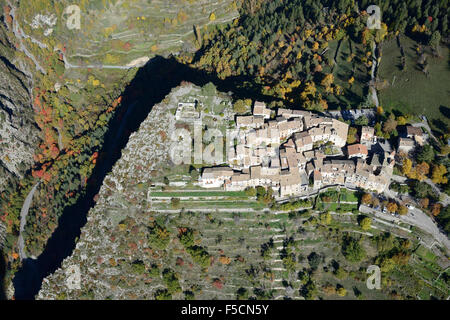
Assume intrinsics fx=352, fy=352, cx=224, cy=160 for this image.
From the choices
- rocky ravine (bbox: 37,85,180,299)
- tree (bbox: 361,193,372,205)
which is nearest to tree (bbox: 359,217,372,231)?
tree (bbox: 361,193,372,205)

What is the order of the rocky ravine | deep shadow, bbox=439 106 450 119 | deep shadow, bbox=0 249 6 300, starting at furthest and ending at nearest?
deep shadow, bbox=0 249 6 300 < deep shadow, bbox=439 106 450 119 < the rocky ravine

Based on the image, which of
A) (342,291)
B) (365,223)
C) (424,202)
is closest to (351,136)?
(365,223)

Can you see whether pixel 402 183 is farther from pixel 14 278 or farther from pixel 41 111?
pixel 41 111

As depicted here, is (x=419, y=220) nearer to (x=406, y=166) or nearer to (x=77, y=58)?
(x=406, y=166)

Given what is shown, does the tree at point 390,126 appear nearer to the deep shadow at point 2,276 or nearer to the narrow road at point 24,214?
the narrow road at point 24,214

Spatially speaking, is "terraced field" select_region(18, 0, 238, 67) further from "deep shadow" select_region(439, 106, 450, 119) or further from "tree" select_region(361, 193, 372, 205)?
"tree" select_region(361, 193, 372, 205)
